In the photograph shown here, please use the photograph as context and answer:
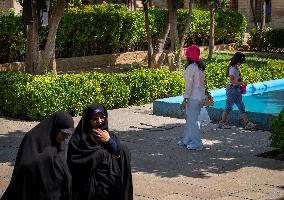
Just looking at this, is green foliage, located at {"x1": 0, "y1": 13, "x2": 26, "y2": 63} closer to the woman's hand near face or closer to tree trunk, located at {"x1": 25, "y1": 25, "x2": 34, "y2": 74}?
tree trunk, located at {"x1": 25, "y1": 25, "x2": 34, "y2": 74}

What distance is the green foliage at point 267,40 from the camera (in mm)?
30188

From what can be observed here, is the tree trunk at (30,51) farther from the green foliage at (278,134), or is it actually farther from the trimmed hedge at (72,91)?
the green foliage at (278,134)

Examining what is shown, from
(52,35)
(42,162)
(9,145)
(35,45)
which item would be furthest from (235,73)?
(42,162)

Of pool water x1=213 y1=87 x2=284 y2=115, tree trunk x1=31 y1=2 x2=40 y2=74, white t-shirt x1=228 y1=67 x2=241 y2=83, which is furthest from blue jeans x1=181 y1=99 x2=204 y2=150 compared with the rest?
tree trunk x1=31 y1=2 x2=40 y2=74

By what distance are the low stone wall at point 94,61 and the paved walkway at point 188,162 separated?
919cm

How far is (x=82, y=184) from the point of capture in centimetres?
655

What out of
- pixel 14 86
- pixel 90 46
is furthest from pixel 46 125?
pixel 90 46

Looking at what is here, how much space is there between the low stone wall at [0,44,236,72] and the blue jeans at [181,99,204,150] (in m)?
11.5

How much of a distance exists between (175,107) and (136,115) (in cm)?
94

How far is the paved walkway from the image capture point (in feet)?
29.9

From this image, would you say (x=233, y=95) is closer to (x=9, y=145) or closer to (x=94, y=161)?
(x=9, y=145)

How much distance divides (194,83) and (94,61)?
14.2 m

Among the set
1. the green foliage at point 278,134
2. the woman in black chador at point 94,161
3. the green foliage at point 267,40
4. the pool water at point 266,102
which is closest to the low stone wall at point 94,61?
the green foliage at point 267,40

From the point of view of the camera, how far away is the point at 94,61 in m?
25.4
